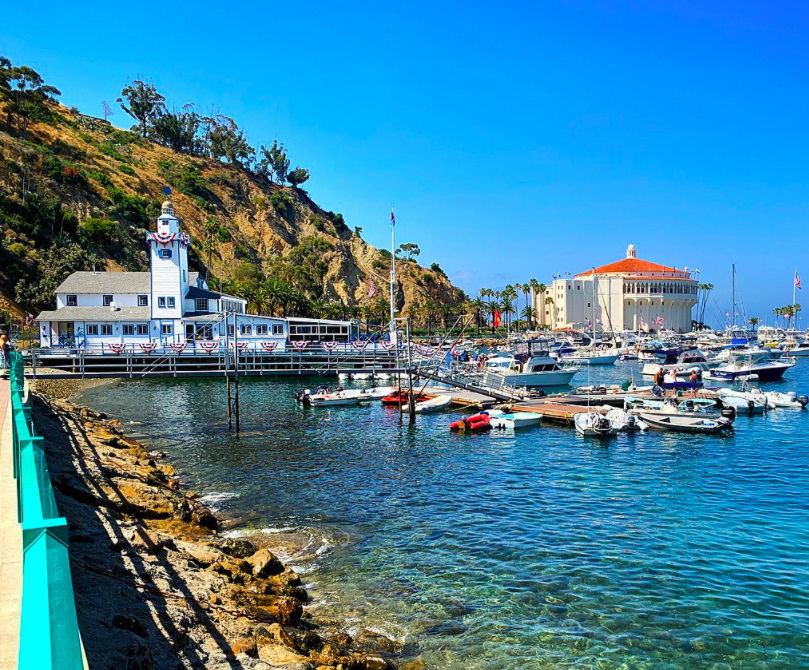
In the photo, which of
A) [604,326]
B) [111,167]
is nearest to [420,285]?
[604,326]

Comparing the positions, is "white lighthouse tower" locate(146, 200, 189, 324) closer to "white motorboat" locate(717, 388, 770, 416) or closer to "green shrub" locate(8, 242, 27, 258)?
"green shrub" locate(8, 242, 27, 258)

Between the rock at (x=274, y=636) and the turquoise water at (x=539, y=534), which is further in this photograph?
→ the turquoise water at (x=539, y=534)

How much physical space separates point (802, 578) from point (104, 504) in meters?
20.0

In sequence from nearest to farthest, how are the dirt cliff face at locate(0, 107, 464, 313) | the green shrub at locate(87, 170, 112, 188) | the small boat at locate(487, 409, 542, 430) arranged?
the small boat at locate(487, 409, 542, 430) < the dirt cliff face at locate(0, 107, 464, 313) < the green shrub at locate(87, 170, 112, 188)

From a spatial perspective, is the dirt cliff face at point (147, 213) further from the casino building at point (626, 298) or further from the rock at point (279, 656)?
the rock at point (279, 656)

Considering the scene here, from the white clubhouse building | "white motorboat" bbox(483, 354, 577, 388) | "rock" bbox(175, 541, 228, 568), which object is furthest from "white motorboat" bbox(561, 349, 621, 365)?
"rock" bbox(175, 541, 228, 568)

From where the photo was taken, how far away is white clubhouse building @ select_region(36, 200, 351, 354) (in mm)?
66312

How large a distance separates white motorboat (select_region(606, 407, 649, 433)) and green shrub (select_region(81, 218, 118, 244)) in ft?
288

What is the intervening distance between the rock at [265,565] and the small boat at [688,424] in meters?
30.5

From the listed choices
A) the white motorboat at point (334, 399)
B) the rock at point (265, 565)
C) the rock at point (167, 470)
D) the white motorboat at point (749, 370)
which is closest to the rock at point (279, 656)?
the rock at point (265, 565)

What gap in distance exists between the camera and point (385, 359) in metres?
55.8

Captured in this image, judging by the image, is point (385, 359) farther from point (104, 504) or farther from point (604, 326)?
point (604, 326)

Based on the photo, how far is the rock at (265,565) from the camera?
16.1 metres

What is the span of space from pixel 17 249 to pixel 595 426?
262 ft
